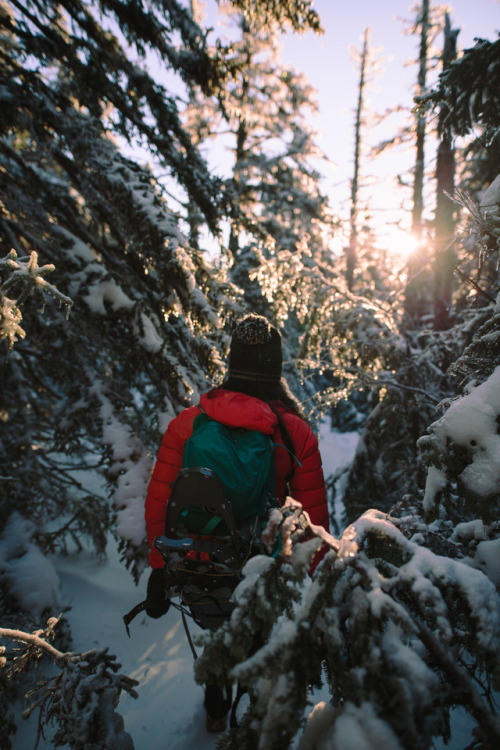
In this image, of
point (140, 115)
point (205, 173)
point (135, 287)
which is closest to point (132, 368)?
point (135, 287)

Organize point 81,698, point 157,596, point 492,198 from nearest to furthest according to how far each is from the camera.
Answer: point 81,698 < point 492,198 < point 157,596

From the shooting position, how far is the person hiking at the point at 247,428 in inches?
79.4

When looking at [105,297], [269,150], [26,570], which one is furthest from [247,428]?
[269,150]

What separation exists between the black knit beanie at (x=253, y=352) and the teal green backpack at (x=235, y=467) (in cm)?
39

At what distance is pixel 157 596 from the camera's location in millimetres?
2182

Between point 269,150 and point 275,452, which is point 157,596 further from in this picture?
point 269,150

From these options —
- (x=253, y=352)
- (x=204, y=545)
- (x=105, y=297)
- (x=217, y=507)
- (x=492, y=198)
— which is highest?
(x=492, y=198)

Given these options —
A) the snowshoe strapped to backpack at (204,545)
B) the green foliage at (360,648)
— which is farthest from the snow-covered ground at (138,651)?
the green foliage at (360,648)

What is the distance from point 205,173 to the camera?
444cm

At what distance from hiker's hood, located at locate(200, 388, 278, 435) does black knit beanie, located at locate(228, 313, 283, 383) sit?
0.65ft

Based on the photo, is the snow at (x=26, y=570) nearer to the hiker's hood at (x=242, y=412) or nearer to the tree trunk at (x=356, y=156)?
the hiker's hood at (x=242, y=412)

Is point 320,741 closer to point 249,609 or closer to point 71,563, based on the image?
point 249,609

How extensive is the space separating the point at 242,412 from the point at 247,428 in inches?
3.8

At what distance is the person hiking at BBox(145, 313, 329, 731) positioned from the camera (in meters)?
2.02
